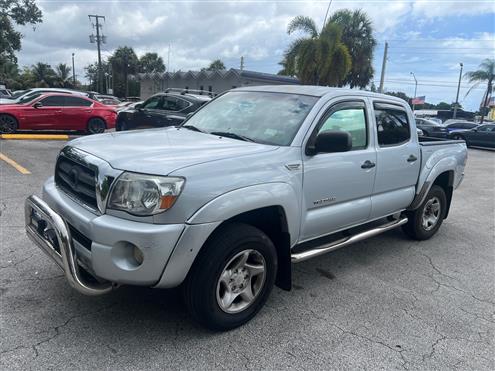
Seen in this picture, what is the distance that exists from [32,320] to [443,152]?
4851 millimetres

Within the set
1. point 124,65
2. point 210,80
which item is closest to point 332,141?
point 210,80

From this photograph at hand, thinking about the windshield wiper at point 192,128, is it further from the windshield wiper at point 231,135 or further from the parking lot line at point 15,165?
the parking lot line at point 15,165

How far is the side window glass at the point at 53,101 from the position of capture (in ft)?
44.4

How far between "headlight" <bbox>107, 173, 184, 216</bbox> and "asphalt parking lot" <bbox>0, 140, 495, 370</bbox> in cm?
98

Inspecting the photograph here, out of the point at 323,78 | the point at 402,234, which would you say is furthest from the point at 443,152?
the point at 323,78

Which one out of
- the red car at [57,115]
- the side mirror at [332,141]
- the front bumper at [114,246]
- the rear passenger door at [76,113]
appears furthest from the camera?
the rear passenger door at [76,113]

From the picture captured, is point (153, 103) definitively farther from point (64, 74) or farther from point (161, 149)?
point (64, 74)

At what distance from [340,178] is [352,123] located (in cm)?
68

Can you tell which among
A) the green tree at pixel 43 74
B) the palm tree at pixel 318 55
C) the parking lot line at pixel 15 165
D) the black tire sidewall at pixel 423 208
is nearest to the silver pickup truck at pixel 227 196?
the black tire sidewall at pixel 423 208

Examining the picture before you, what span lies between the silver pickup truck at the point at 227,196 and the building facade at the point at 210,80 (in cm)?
2260

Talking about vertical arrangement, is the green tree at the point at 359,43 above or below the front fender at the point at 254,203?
above

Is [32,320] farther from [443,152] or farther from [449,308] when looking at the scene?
[443,152]

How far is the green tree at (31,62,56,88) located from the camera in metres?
72.6

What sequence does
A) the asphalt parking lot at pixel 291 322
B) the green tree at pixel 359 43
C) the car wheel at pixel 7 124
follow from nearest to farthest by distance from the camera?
the asphalt parking lot at pixel 291 322
the car wheel at pixel 7 124
the green tree at pixel 359 43
